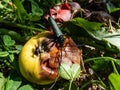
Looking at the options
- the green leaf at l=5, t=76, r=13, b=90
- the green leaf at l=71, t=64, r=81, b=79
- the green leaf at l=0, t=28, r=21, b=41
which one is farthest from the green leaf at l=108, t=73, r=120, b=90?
the green leaf at l=0, t=28, r=21, b=41

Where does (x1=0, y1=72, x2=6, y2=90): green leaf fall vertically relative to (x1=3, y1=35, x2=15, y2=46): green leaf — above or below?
below

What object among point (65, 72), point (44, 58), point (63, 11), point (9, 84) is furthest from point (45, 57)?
point (63, 11)

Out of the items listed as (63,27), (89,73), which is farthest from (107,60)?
(63,27)

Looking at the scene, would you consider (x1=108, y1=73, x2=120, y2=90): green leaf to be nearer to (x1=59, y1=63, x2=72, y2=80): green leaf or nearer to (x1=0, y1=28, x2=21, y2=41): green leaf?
(x1=59, y1=63, x2=72, y2=80): green leaf

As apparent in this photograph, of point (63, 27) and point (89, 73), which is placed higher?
point (63, 27)

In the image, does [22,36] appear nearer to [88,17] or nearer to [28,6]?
[28,6]

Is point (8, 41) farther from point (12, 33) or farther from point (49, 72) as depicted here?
point (49, 72)
